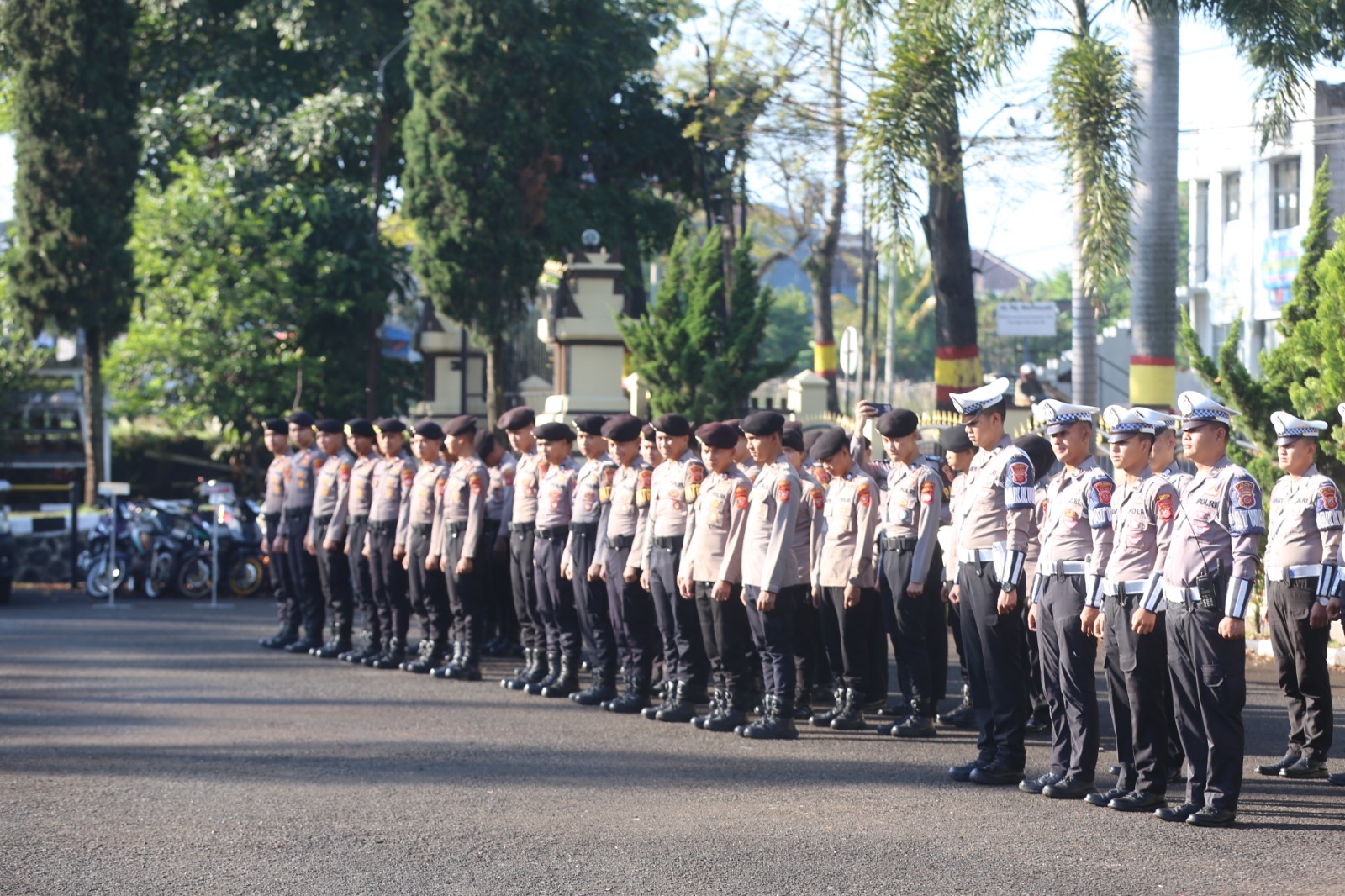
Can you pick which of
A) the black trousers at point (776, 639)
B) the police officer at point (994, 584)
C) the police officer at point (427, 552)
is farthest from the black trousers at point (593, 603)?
the police officer at point (994, 584)

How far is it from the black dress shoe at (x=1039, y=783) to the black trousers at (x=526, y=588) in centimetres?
473

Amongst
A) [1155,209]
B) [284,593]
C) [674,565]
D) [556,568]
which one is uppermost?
[1155,209]

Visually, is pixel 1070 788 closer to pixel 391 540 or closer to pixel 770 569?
pixel 770 569

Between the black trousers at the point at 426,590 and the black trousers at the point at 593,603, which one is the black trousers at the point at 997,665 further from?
the black trousers at the point at 426,590

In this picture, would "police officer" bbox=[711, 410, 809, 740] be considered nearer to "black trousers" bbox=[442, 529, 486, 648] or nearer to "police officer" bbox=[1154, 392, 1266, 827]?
"police officer" bbox=[1154, 392, 1266, 827]

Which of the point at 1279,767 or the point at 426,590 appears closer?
the point at 1279,767

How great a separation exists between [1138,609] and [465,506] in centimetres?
644

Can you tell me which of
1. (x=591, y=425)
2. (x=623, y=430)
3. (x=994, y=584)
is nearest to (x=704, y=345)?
(x=591, y=425)

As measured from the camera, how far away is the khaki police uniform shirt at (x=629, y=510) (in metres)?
10.8

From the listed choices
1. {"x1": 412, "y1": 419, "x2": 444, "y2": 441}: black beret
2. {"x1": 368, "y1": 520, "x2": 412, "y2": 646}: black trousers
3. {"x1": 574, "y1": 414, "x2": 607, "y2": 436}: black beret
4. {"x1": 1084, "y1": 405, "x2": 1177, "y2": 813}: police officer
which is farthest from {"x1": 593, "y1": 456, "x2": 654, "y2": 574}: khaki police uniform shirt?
{"x1": 1084, "y1": 405, "x2": 1177, "y2": 813}: police officer

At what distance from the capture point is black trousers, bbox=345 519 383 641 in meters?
13.6

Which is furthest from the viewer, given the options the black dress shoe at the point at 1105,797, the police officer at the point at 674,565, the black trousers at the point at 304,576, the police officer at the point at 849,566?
the black trousers at the point at 304,576

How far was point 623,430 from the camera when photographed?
36.2 feet

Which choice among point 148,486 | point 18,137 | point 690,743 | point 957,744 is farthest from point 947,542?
point 148,486
